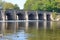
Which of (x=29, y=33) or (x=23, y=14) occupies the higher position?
(x=23, y=14)

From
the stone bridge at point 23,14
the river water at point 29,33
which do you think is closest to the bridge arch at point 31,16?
the stone bridge at point 23,14

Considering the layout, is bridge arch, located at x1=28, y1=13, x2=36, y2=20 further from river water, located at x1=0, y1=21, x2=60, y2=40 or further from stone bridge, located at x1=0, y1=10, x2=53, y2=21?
river water, located at x1=0, y1=21, x2=60, y2=40

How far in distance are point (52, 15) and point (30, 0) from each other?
132 feet

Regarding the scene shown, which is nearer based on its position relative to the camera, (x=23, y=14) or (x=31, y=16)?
(x=23, y=14)

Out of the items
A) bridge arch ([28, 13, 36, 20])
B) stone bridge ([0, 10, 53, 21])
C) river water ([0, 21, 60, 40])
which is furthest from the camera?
bridge arch ([28, 13, 36, 20])

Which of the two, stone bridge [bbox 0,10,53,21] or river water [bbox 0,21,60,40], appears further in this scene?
stone bridge [bbox 0,10,53,21]

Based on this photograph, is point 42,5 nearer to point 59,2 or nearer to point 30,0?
point 59,2

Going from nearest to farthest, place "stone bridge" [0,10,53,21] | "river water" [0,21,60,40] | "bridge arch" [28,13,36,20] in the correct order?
"river water" [0,21,60,40] < "stone bridge" [0,10,53,21] < "bridge arch" [28,13,36,20]

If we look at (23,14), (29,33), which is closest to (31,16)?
(23,14)

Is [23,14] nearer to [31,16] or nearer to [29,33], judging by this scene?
[31,16]

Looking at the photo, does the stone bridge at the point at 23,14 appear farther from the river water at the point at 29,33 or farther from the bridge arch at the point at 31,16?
the river water at the point at 29,33

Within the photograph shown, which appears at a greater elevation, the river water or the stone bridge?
the stone bridge

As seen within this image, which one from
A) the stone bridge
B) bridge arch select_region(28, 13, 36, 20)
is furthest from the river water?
bridge arch select_region(28, 13, 36, 20)

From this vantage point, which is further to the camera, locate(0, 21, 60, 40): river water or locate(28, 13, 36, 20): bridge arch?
locate(28, 13, 36, 20): bridge arch
